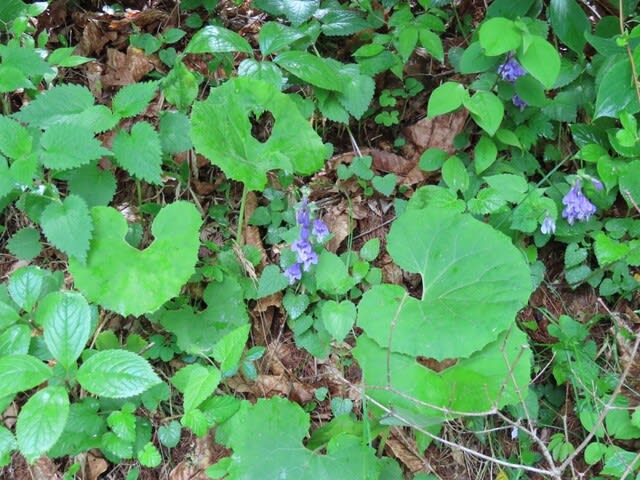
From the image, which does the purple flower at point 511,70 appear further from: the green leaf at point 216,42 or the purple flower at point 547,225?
the green leaf at point 216,42

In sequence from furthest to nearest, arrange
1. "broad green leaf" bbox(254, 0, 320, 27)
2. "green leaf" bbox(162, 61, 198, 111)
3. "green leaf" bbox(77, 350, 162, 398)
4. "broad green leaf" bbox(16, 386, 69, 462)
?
"broad green leaf" bbox(254, 0, 320, 27)
"green leaf" bbox(162, 61, 198, 111)
"green leaf" bbox(77, 350, 162, 398)
"broad green leaf" bbox(16, 386, 69, 462)

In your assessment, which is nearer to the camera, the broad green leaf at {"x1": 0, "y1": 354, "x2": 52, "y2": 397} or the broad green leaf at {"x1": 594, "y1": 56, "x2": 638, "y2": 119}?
the broad green leaf at {"x1": 0, "y1": 354, "x2": 52, "y2": 397}

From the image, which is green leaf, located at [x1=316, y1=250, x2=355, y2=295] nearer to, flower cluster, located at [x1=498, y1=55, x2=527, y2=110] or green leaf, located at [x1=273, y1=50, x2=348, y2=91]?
green leaf, located at [x1=273, y1=50, x2=348, y2=91]

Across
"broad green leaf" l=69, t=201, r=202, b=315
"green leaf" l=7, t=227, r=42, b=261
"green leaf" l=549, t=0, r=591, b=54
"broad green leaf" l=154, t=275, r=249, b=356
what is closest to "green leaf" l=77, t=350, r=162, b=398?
"broad green leaf" l=69, t=201, r=202, b=315

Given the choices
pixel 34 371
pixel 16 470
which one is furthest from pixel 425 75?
pixel 16 470

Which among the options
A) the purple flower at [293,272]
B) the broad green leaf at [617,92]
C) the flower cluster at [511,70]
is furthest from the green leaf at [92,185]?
the broad green leaf at [617,92]

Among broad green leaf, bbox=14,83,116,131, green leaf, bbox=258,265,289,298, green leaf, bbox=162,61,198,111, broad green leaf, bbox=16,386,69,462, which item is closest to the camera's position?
broad green leaf, bbox=16,386,69,462
